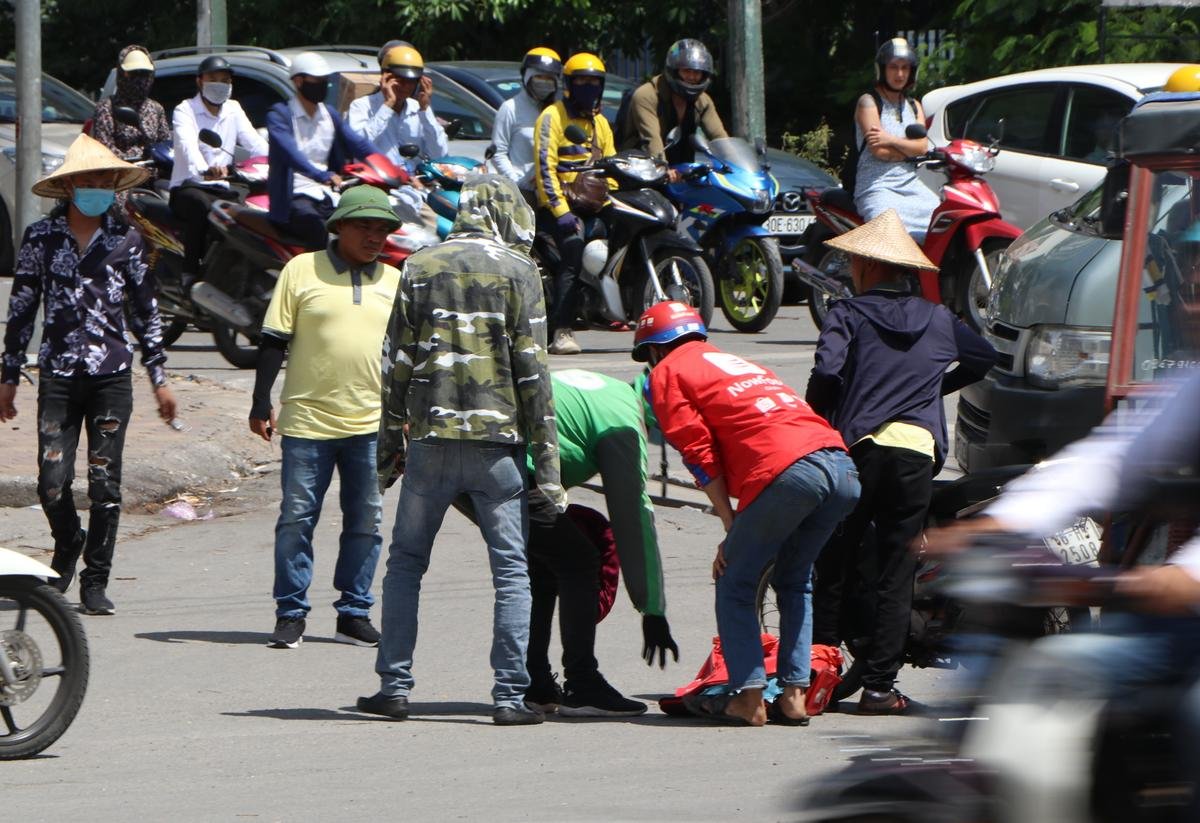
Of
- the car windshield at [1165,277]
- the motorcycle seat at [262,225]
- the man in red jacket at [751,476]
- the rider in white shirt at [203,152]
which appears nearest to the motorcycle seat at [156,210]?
the rider in white shirt at [203,152]

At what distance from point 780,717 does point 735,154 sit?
305 inches

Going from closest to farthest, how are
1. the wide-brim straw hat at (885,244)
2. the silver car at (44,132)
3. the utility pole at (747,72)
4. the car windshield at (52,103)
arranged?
the wide-brim straw hat at (885,244)
the silver car at (44,132)
the car windshield at (52,103)
the utility pole at (747,72)

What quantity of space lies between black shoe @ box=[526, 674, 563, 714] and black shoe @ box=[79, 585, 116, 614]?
2.13 m

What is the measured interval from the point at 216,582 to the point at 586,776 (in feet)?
11.5

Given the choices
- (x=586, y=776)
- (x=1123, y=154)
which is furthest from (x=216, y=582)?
(x=1123, y=154)

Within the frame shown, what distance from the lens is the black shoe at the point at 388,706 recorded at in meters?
6.93

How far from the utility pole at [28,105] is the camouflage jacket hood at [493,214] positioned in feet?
22.8

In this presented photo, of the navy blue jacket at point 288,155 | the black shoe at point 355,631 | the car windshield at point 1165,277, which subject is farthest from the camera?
the navy blue jacket at point 288,155

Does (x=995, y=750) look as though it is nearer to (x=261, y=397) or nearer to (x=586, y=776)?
(x=586, y=776)

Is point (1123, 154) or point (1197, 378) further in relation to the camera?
point (1123, 154)

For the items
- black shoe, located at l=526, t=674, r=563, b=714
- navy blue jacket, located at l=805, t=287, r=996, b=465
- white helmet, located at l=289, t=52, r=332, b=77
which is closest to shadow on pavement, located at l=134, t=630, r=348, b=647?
black shoe, located at l=526, t=674, r=563, b=714

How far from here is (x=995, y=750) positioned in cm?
360

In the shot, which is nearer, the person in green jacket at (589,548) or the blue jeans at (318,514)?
the person in green jacket at (589,548)

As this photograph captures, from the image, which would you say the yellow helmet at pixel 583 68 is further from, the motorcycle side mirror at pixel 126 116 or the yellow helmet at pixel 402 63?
the motorcycle side mirror at pixel 126 116
